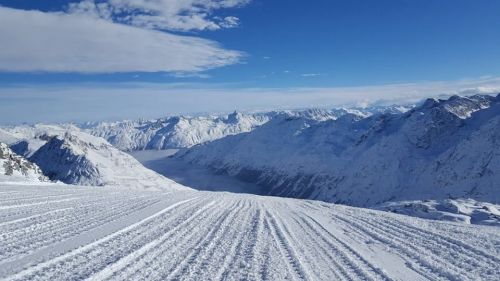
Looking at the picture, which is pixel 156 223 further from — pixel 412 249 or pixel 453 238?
pixel 453 238

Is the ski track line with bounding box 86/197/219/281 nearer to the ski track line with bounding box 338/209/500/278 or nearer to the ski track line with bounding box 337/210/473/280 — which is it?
the ski track line with bounding box 337/210/473/280

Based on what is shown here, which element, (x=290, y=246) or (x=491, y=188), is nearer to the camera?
(x=290, y=246)

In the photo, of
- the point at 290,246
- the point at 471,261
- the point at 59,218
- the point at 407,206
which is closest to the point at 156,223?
the point at 59,218

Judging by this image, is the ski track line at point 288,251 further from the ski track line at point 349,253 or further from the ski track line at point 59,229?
the ski track line at point 59,229

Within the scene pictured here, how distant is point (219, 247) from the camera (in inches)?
572

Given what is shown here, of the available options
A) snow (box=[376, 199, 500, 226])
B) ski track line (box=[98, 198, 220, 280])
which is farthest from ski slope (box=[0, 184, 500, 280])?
snow (box=[376, 199, 500, 226])

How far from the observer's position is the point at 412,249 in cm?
1602

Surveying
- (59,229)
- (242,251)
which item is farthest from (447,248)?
(59,229)

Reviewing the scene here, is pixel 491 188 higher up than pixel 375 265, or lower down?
lower down

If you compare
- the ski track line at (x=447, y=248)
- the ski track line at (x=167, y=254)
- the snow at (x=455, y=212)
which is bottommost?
the snow at (x=455, y=212)

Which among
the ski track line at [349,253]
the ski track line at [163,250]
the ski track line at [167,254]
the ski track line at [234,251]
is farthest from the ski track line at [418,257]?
the ski track line at [163,250]

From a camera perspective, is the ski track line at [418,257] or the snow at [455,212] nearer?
the ski track line at [418,257]

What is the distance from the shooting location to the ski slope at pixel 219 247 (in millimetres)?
11422

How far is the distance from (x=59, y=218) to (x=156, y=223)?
3758mm
